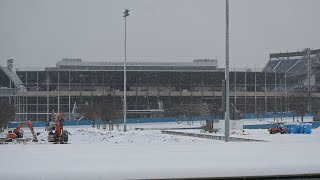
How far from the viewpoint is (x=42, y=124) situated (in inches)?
2618

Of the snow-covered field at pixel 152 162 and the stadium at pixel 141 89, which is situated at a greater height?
the stadium at pixel 141 89

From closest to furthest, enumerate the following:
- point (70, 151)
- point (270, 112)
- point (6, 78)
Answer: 1. point (70, 151)
2. point (270, 112)
3. point (6, 78)

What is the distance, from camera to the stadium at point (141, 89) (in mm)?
81125

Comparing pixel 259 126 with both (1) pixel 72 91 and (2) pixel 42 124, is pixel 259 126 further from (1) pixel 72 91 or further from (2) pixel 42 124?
(1) pixel 72 91

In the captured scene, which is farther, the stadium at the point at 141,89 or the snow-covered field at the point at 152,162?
the stadium at the point at 141,89

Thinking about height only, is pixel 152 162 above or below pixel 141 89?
below

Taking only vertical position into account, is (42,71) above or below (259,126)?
above

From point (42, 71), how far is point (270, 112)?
4051cm

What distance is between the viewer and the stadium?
8112cm

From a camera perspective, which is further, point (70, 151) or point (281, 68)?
point (281, 68)

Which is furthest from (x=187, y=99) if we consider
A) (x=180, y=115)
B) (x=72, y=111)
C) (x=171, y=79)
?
(x=72, y=111)

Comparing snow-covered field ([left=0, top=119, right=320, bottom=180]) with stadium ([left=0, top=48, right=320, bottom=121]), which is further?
stadium ([left=0, top=48, right=320, bottom=121])

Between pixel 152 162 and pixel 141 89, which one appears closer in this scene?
pixel 152 162

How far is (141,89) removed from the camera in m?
86.8
